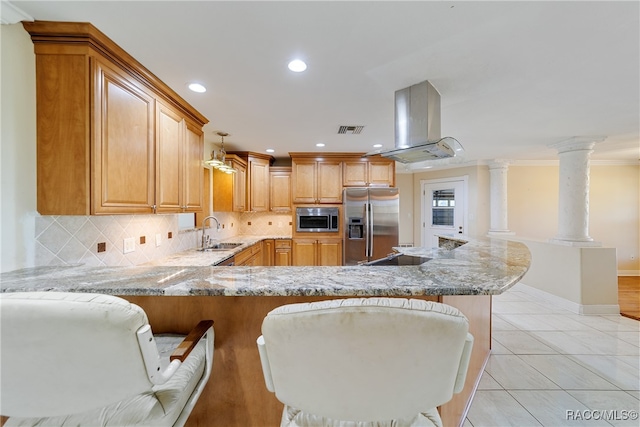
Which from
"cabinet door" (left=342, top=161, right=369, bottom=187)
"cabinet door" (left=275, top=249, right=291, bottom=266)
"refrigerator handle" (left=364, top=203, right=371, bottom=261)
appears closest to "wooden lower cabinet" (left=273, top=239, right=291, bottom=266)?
"cabinet door" (left=275, top=249, right=291, bottom=266)

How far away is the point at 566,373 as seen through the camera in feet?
7.14

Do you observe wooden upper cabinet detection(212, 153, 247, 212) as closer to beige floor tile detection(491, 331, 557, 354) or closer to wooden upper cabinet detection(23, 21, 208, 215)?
wooden upper cabinet detection(23, 21, 208, 215)

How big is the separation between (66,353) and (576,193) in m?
5.30

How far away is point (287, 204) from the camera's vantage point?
15.9ft

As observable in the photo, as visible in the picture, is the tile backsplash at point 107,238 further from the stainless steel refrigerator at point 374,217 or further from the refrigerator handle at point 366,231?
the refrigerator handle at point 366,231

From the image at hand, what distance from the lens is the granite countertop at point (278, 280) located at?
1.04 meters

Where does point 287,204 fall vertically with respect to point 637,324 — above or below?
above

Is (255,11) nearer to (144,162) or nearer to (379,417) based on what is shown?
(144,162)

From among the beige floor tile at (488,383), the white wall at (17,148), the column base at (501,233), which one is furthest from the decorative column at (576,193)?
the white wall at (17,148)

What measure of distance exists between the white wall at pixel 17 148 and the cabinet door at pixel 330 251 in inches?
139

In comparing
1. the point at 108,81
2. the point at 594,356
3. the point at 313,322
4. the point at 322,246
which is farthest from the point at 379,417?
the point at 322,246

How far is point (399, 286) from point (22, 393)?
3.98ft

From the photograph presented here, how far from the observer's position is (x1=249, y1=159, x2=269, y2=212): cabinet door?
15.0ft

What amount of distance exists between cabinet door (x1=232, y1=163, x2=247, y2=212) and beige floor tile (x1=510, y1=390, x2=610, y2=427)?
12.5ft
